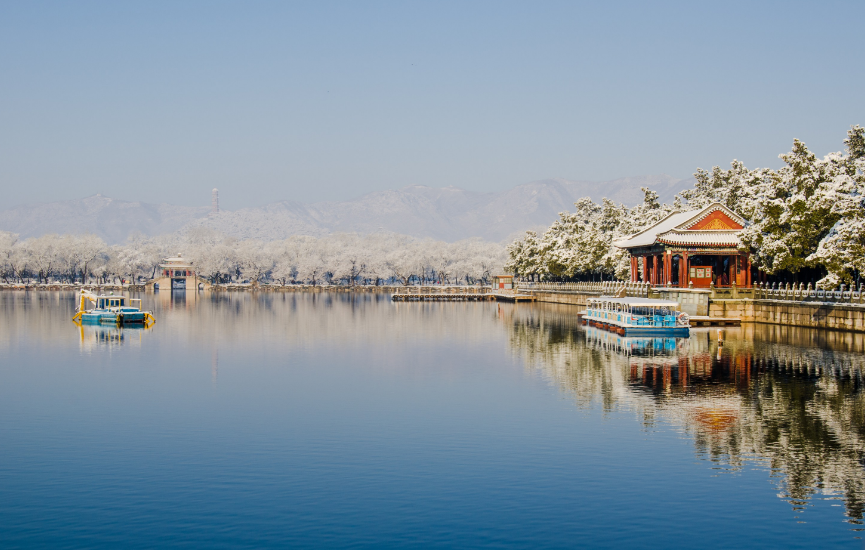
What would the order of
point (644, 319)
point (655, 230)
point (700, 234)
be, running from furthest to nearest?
point (655, 230)
point (700, 234)
point (644, 319)

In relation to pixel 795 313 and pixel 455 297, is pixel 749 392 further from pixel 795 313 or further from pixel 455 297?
pixel 455 297

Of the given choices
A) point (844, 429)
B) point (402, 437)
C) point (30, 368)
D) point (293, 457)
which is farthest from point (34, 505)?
point (30, 368)

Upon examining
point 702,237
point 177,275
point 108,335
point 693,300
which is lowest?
point 108,335

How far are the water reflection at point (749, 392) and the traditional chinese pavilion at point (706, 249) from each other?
14.3m

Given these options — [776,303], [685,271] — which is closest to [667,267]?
[685,271]

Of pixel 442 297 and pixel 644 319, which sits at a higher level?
pixel 644 319

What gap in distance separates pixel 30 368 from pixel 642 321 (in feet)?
127

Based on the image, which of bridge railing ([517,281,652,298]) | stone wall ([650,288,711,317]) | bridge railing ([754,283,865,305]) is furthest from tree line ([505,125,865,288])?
stone wall ([650,288,711,317])

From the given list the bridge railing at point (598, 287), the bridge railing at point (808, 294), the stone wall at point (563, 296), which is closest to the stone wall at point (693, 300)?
the bridge railing at point (808, 294)

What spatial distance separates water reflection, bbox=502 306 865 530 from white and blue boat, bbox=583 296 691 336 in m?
1.41

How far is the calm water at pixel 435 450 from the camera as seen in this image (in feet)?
55.3

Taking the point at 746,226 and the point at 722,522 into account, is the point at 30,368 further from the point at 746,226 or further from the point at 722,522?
the point at 746,226

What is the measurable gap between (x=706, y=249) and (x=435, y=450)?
5492 centimetres

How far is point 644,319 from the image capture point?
5872cm
